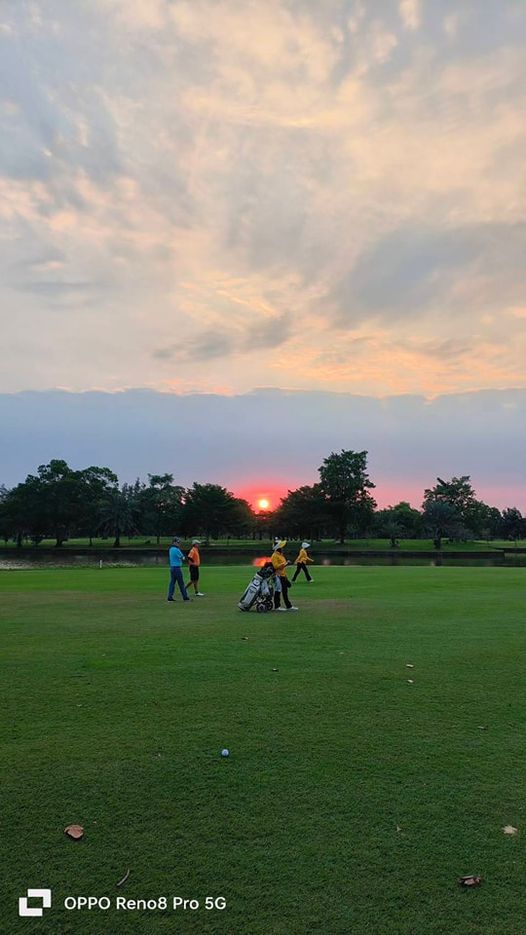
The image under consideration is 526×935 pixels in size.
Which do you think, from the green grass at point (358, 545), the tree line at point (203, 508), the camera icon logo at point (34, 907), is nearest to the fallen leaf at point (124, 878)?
the camera icon logo at point (34, 907)

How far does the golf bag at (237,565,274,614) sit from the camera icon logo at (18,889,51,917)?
1134 centimetres

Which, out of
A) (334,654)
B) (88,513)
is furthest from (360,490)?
(334,654)

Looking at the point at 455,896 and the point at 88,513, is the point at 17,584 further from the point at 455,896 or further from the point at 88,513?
the point at 88,513

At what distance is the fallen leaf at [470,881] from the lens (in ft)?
12.1

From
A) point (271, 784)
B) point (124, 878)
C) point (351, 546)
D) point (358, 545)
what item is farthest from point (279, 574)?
point (358, 545)

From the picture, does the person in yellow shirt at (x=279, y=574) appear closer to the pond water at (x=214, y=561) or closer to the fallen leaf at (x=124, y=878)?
the fallen leaf at (x=124, y=878)

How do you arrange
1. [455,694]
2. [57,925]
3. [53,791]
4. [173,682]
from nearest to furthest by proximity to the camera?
[57,925] < [53,791] < [455,694] < [173,682]

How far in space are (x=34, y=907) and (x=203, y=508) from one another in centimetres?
10733

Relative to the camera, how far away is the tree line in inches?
4193

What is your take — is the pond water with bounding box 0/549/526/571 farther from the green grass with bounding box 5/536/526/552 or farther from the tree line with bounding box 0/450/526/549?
the tree line with bounding box 0/450/526/549

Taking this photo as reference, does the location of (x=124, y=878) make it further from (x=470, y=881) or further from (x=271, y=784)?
(x=470, y=881)

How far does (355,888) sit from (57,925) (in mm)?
1847

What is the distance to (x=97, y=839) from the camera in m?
4.14

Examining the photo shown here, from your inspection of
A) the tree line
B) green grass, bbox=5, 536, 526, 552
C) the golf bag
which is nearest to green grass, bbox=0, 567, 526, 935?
the golf bag
